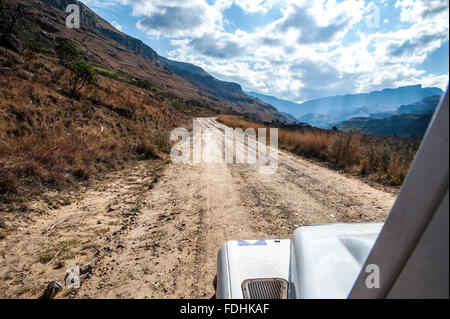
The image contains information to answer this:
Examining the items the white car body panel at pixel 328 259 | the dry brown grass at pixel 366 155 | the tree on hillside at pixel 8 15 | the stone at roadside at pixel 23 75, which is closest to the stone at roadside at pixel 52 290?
the white car body panel at pixel 328 259

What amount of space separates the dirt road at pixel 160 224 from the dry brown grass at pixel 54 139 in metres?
0.81

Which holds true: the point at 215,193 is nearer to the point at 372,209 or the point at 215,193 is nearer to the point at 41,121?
the point at 372,209

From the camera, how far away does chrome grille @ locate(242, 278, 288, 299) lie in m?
1.36

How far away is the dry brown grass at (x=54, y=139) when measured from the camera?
15.8 feet

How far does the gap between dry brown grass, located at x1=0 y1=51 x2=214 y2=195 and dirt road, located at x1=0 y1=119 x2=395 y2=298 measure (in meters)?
0.81

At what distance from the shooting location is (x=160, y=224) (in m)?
3.93

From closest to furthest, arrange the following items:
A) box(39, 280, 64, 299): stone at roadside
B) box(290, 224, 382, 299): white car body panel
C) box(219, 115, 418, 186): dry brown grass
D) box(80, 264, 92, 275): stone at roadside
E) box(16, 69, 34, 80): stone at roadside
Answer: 1. box(290, 224, 382, 299): white car body panel
2. box(39, 280, 64, 299): stone at roadside
3. box(80, 264, 92, 275): stone at roadside
4. box(219, 115, 418, 186): dry brown grass
5. box(16, 69, 34, 80): stone at roadside

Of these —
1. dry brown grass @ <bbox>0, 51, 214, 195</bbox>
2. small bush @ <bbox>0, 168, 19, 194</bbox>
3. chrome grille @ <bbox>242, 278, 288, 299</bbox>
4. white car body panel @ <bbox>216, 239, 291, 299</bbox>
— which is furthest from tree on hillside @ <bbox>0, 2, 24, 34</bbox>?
chrome grille @ <bbox>242, 278, 288, 299</bbox>

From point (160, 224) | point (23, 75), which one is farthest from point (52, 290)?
point (23, 75)

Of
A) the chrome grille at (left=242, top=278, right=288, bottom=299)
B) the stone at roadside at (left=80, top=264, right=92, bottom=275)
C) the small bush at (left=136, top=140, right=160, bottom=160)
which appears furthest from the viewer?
the small bush at (left=136, top=140, right=160, bottom=160)

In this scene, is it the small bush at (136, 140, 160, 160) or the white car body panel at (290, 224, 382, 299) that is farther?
the small bush at (136, 140, 160, 160)

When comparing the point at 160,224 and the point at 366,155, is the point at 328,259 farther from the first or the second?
the point at 366,155

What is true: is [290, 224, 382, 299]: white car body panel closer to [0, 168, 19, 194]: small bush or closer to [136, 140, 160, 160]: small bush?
[0, 168, 19, 194]: small bush
